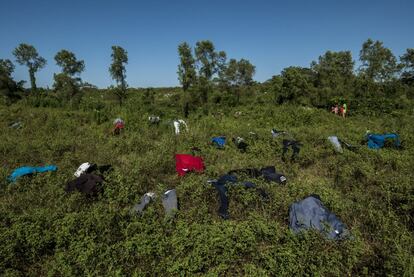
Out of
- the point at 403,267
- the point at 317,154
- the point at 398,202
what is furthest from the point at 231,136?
the point at 403,267

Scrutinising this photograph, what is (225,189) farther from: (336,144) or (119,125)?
(119,125)

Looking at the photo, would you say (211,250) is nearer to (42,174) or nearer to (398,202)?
(398,202)

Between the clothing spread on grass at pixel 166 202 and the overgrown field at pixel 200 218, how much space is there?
14 cm

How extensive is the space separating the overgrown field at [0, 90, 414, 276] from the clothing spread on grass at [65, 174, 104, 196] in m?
0.13

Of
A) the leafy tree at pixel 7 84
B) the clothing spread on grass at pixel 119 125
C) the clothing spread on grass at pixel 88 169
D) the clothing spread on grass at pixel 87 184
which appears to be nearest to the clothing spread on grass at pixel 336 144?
the clothing spread on grass at pixel 88 169

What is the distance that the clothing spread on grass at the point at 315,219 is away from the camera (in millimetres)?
2941

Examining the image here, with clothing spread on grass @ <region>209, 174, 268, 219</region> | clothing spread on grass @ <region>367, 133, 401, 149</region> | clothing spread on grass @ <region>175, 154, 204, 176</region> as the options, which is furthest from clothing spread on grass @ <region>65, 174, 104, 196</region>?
clothing spread on grass @ <region>367, 133, 401, 149</region>

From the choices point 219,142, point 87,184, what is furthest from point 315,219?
point 219,142

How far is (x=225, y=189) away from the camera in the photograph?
3914 mm

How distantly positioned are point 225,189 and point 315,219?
132 cm

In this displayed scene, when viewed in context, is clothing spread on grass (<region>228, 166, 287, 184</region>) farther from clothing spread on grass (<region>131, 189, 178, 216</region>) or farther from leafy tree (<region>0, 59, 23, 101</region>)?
leafy tree (<region>0, 59, 23, 101</region>)

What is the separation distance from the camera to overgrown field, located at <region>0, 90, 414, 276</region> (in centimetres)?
260

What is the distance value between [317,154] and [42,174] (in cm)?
578

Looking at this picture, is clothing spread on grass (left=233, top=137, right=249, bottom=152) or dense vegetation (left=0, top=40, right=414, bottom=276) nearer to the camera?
dense vegetation (left=0, top=40, right=414, bottom=276)
